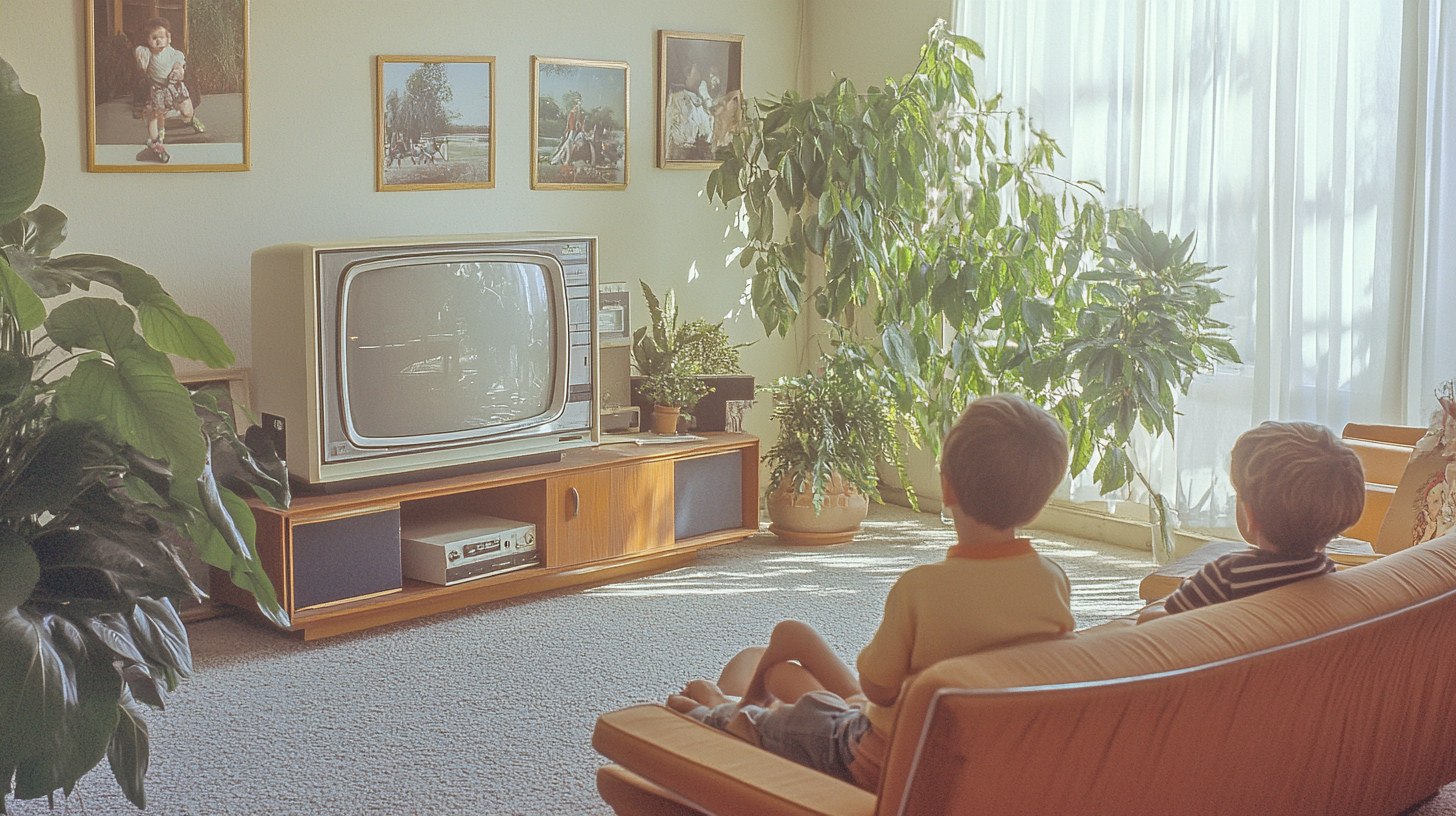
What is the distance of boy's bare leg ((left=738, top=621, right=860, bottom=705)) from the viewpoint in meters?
2.22

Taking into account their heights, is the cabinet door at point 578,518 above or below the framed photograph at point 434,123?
below

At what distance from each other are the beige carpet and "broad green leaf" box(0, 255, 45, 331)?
1017 mm

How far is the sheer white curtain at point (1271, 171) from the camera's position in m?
3.83

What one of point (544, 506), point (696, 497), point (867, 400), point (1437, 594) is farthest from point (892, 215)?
point (1437, 594)

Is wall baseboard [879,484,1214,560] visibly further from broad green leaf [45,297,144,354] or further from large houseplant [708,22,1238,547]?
broad green leaf [45,297,144,354]

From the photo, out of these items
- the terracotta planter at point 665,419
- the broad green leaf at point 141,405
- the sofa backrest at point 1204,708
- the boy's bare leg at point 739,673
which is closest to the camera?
the sofa backrest at point 1204,708

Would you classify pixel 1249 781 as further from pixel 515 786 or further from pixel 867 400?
pixel 867 400

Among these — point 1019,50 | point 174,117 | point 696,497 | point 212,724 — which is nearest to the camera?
point 212,724

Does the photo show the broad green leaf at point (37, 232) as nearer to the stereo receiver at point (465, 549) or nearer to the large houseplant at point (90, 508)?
the large houseplant at point (90, 508)

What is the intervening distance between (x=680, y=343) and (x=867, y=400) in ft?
2.22

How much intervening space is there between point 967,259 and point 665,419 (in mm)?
1129

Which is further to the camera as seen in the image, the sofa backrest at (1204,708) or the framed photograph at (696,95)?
the framed photograph at (696,95)

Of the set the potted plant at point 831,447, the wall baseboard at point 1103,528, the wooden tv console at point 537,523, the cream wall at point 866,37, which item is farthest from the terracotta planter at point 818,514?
the cream wall at point 866,37

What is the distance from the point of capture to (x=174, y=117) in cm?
380
